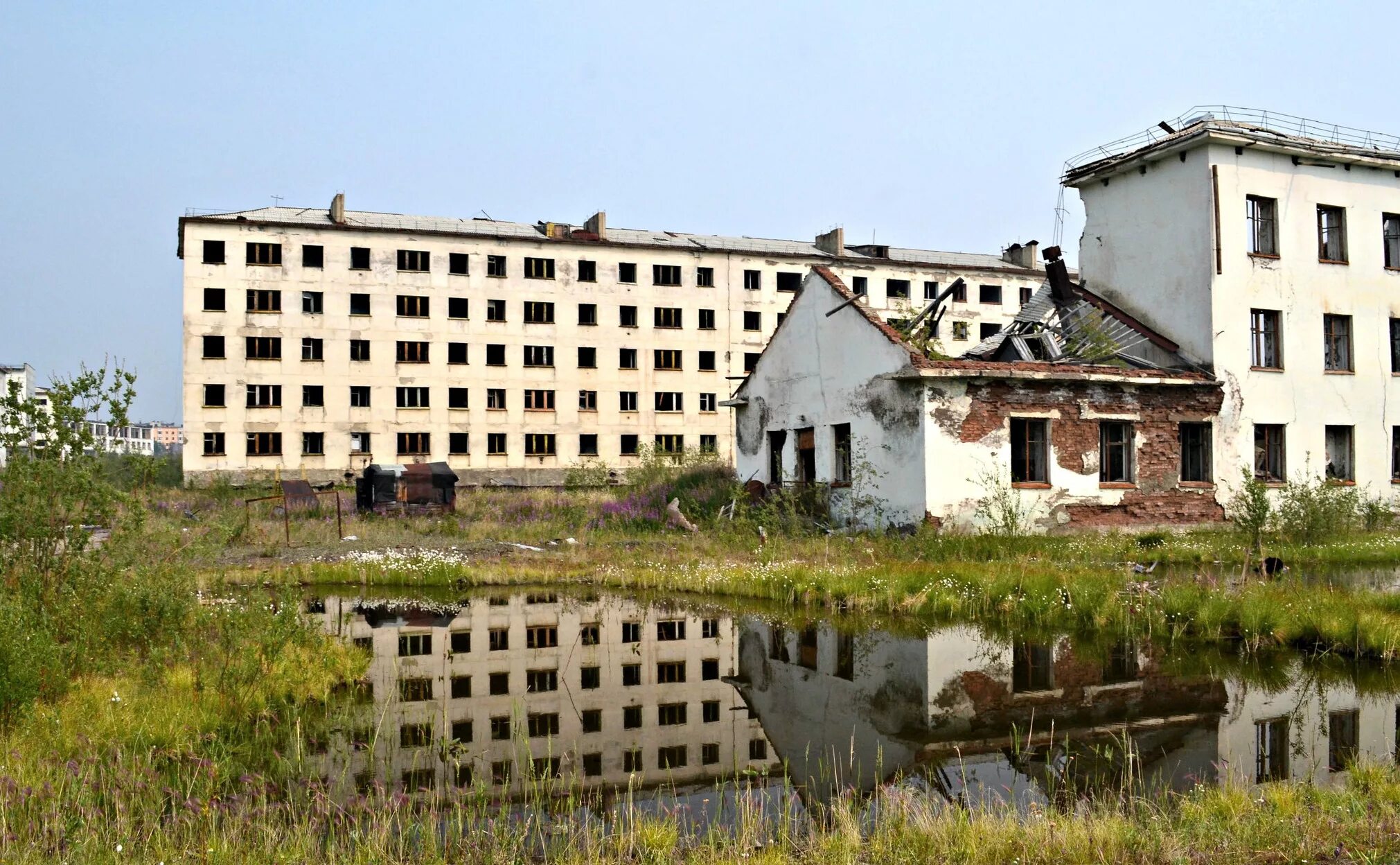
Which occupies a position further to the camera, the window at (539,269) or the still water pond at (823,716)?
the window at (539,269)

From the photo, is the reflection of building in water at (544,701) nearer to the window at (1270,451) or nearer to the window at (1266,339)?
the window at (1270,451)

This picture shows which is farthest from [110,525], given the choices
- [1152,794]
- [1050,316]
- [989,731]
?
[1050,316]

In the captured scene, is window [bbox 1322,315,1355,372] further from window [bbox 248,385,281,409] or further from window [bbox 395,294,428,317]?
window [bbox 248,385,281,409]

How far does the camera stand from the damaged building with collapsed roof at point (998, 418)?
20.8 m

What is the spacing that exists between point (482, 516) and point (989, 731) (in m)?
20.5

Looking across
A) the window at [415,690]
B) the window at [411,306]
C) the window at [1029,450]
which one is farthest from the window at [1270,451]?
the window at [411,306]

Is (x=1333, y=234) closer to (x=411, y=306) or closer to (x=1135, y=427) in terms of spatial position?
(x=1135, y=427)

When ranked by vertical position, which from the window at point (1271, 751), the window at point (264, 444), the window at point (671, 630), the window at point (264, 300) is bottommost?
the window at point (1271, 751)

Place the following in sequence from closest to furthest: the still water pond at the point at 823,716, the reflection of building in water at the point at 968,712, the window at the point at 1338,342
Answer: the still water pond at the point at 823,716
the reflection of building in water at the point at 968,712
the window at the point at 1338,342

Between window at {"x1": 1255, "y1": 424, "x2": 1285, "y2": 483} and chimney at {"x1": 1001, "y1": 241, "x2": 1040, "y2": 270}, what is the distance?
31837mm

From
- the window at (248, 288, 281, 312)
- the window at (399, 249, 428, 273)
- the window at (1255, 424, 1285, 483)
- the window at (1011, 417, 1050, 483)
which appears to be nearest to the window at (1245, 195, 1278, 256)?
the window at (1255, 424, 1285, 483)

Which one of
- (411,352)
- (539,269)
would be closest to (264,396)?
(411,352)

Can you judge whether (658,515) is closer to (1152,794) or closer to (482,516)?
(482,516)

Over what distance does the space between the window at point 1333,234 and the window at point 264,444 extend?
38.4 m
